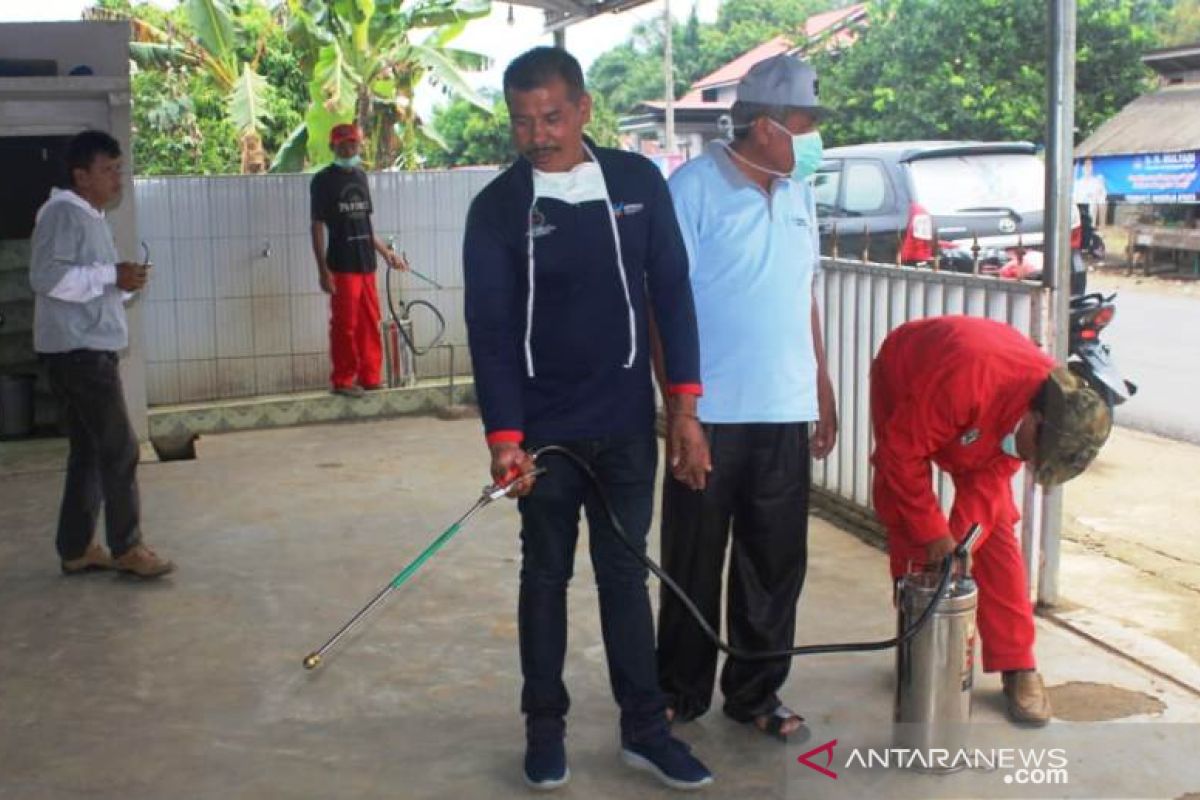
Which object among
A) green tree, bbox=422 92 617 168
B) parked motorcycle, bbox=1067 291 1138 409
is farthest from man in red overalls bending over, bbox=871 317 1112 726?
green tree, bbox=422 92 617 168

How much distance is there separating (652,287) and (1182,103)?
21309 mm


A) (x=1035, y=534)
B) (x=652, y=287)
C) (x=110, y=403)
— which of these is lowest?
(x=1035, y=534)

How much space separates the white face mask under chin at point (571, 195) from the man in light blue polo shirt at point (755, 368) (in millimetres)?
388

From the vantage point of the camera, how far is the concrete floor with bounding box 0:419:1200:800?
363 cm

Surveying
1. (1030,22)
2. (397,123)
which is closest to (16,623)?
(397,123)

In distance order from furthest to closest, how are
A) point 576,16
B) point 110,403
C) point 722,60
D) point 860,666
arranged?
point 722,60
point 576,16
point 110,403
point 860,666

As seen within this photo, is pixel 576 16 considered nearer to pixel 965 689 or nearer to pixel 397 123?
pixel 965 689

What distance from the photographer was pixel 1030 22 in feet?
87.2

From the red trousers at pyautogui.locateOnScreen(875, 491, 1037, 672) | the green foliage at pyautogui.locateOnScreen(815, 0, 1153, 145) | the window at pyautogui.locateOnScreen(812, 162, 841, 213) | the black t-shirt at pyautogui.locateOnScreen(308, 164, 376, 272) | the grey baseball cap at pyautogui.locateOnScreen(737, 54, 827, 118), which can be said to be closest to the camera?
the grey baseball cap at pyautogui.locateOnScreen(737, 54, 827, 118)

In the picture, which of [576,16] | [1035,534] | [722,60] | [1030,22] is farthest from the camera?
[722,60]

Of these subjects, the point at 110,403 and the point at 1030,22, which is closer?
the point at 110,403

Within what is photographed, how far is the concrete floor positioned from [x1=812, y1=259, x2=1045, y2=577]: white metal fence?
1.08 feet

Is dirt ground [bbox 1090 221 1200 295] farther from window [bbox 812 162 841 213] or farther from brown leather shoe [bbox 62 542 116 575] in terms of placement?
brown leather shoe [bbox 62 542 116 575]

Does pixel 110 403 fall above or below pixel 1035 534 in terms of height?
above
